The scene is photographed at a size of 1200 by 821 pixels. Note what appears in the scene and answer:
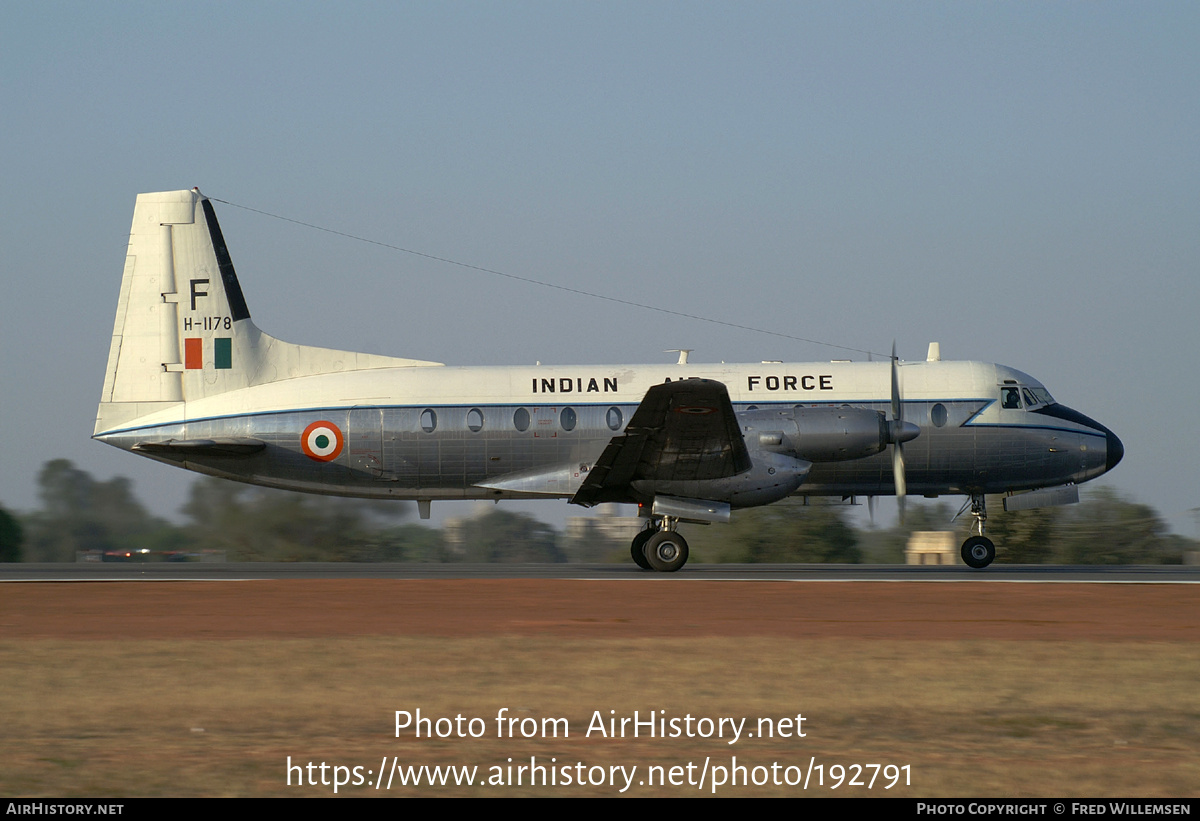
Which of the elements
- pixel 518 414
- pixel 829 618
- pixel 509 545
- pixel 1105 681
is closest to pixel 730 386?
pixel 518 414

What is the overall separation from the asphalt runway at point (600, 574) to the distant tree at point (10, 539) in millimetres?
7724

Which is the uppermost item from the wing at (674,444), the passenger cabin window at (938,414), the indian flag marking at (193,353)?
the indian flag marking at (193,353)

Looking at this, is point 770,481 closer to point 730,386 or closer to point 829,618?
point 730,386

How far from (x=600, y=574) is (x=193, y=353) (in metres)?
9.13

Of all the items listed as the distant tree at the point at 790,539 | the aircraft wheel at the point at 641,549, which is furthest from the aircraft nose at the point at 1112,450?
the distant tree at the point at 790,539

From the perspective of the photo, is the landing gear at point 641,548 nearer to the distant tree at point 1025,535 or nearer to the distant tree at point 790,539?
the distant tree at point 1025,535

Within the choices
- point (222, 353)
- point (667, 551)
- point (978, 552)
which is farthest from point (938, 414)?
point (222, 353)

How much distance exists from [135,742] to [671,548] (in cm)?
1446

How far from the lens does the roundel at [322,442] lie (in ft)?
72.7

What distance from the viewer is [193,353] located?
23109 millimetres

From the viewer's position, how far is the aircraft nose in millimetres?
23172

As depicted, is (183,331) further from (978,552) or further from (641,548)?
(978,552)

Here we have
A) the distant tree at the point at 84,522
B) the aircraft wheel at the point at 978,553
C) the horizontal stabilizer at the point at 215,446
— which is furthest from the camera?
the distant tree at the point at 84,522

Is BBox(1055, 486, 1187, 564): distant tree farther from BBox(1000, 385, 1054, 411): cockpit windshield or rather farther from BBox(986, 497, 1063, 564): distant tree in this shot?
BBox(1000, 385, 1054, 411): cockpit windshield
